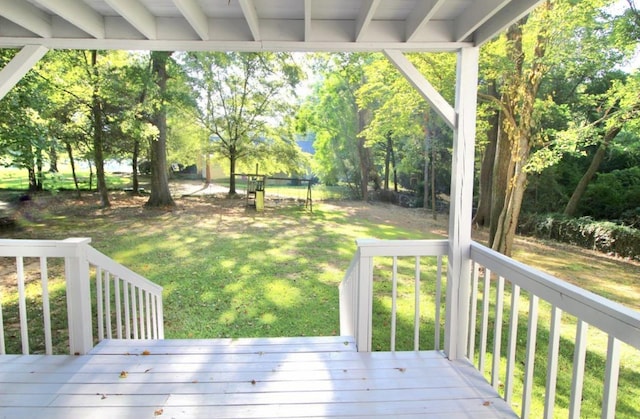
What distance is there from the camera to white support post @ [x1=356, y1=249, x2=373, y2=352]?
2.51 metres

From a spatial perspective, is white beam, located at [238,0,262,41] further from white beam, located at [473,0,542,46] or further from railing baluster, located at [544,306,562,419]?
railing baluster, located at [544,306,562,419]

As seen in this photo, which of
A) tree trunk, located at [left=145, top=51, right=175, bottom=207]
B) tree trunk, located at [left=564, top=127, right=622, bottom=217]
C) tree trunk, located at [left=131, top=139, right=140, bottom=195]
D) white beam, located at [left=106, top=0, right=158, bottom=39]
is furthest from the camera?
tree trunk, located at [left=131, top=139, right=140, bottom=195]

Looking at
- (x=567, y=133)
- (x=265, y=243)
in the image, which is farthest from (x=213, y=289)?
(x=567, y=133)

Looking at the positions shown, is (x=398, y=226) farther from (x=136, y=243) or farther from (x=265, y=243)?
(x=136, y=243)

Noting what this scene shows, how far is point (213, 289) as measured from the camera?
5996 mm

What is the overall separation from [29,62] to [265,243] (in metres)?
6.59

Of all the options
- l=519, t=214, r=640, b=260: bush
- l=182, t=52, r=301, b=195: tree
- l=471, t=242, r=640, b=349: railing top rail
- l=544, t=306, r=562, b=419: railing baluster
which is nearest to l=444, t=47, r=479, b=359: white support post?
l=471, t=242, r=640, b=349: railing top rail

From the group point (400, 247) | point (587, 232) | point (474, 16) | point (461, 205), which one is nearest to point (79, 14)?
point (474, 16)

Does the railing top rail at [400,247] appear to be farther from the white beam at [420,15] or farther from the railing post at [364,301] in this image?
the white beam at [420,15]

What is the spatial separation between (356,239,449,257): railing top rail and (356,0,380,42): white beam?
1.37 meters

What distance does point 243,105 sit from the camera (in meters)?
14.0

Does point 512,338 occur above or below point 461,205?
below

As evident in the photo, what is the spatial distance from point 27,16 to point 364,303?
9.34 feet

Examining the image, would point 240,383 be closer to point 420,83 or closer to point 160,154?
point 420,83
